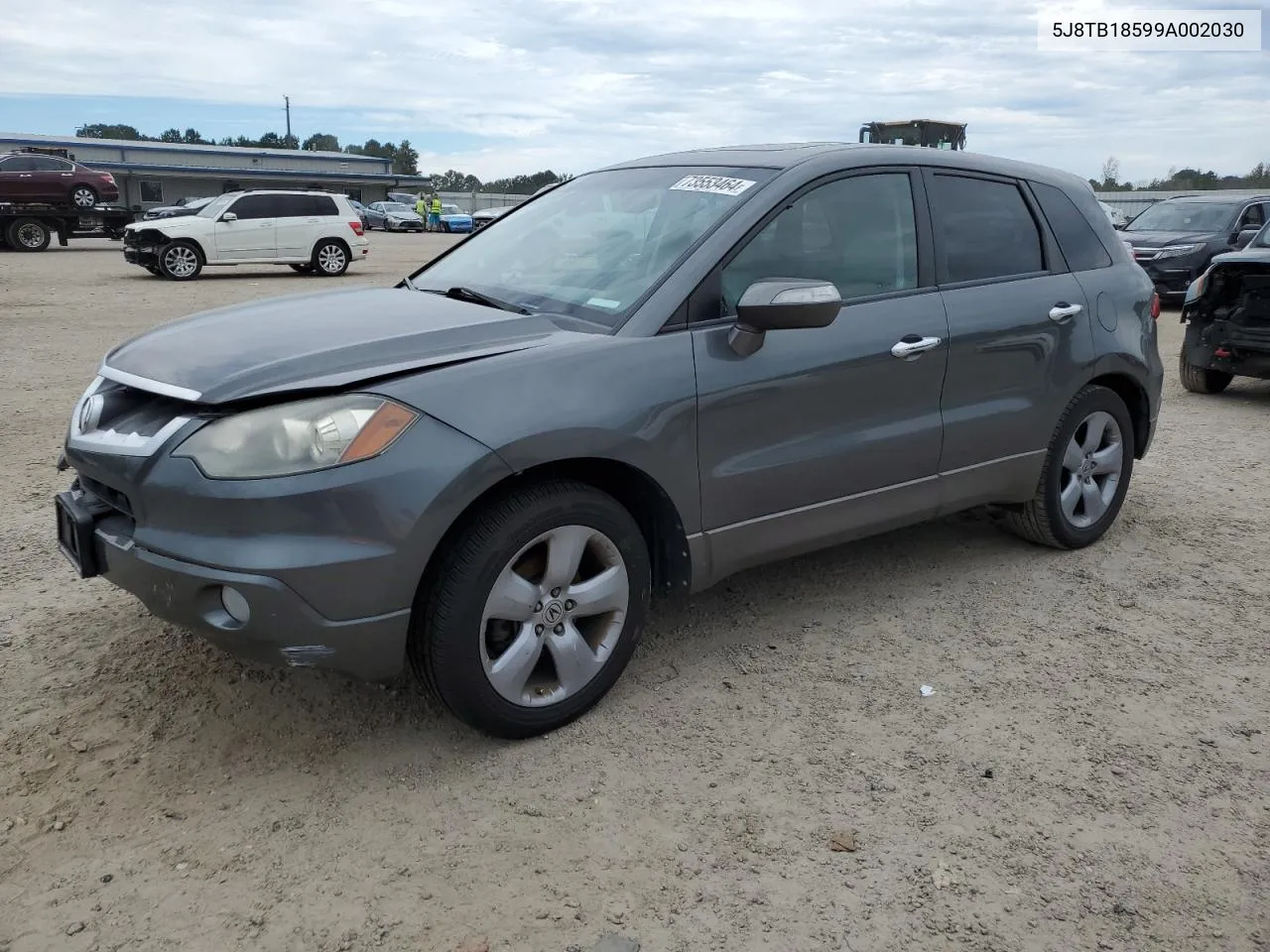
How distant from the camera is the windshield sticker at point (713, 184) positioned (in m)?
3.64

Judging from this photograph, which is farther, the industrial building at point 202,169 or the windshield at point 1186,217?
the industrial building at point 202,169

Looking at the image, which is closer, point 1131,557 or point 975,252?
point 975,252

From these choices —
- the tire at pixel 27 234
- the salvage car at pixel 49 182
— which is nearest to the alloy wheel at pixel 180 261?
the salvage car at pixel 49 182

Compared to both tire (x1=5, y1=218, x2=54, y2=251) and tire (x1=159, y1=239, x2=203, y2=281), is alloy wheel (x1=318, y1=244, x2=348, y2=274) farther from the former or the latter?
tire (x1=5, y1=218, x2=54, y2=251)

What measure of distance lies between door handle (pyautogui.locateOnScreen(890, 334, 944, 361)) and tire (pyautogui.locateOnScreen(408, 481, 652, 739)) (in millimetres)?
1229

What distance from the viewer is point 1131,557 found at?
15.7ft

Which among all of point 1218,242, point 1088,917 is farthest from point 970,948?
point 1218,242

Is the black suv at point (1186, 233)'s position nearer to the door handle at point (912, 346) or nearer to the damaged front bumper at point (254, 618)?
the door handle at point (912, 346)

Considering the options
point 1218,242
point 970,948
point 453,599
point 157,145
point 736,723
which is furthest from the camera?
point 157,145

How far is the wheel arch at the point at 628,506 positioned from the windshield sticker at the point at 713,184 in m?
1.09

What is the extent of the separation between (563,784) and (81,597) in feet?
7.34

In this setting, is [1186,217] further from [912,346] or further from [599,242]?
[599,242]

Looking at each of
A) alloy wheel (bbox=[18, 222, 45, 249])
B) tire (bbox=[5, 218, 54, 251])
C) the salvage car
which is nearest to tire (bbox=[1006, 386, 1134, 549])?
the salvage car

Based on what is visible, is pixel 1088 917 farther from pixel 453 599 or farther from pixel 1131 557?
pixel 1131 557
